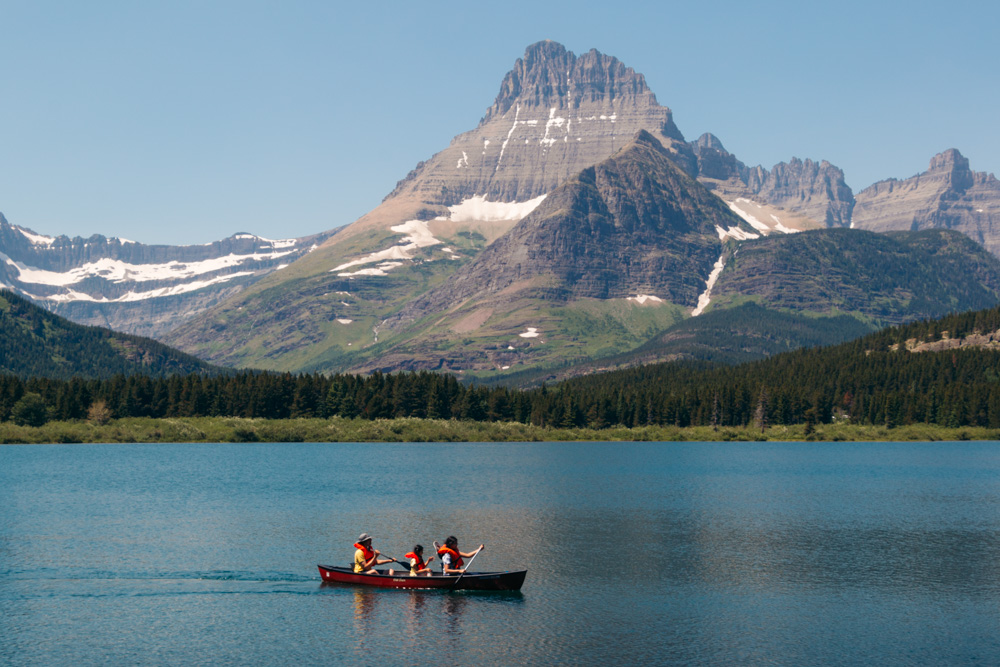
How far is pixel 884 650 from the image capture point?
48.5m

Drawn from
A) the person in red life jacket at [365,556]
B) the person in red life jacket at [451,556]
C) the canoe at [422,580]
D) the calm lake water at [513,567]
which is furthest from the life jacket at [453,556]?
the person in red life jacket at [365,556]

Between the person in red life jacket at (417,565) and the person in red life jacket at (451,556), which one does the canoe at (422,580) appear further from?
the person in red life jacket at (451,556)

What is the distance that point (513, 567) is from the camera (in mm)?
A: 68125

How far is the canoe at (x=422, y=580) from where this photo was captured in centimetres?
6100

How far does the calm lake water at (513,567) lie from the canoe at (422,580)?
0.75 meters

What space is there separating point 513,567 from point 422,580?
26.8 ft

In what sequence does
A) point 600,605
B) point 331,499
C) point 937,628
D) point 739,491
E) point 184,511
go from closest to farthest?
point 937,628 < point 600,605 < point 184,511 < point 331,499 < point 739,491

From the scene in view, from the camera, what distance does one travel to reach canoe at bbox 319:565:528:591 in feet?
200

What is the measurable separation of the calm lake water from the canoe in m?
0.75

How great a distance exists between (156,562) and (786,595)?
4434cm

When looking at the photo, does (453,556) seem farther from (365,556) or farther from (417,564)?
(365,556)

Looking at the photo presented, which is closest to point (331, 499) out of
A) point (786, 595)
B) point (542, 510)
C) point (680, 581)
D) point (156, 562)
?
point (542, 510)

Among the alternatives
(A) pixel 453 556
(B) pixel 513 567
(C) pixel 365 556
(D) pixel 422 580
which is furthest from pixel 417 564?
(B) pixel 513 567

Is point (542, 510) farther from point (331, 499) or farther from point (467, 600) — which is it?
point (467, 600)
